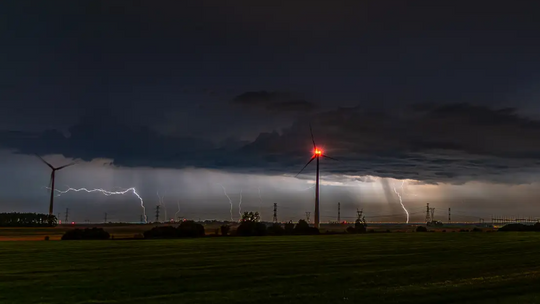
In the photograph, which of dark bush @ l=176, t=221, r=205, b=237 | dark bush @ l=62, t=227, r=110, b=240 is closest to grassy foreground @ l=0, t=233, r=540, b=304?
dark bush @ l=62, t=227, r=110, b=240

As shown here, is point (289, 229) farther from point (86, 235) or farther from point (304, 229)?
point (86, 235)

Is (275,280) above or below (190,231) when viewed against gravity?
above

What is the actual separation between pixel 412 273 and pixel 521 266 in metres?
10.7

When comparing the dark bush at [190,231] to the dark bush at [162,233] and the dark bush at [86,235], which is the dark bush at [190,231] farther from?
the dark bush at [86,235]

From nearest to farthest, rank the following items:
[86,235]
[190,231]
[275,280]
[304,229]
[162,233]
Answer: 1. [275,280]
2. [86,235]
3. [162,233]
4. [190,231]
5. [304,229]

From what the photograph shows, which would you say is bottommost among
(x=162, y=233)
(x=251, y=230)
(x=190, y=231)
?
(x=162, y=233)

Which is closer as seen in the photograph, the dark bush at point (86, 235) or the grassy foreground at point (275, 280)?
the grassy foreground at point (275, 280)

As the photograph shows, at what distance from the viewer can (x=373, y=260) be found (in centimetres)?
4109

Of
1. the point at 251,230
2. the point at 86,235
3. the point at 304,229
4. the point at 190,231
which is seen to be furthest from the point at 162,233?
the point at 304,229

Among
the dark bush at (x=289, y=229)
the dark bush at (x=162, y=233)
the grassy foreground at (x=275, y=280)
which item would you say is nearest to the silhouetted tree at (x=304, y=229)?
the dark bush at (x=289, y=229)

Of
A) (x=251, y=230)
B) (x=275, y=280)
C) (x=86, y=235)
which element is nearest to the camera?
(x=275, y=280)

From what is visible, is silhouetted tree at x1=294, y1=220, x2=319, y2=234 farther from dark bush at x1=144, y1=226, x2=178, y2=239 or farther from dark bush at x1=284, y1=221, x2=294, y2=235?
dark bush at x1=144, y1=226, x2=178, y2=239

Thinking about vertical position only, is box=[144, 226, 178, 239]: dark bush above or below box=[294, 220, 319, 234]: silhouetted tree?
below

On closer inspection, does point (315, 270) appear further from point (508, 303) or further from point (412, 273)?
point (508, 303)
